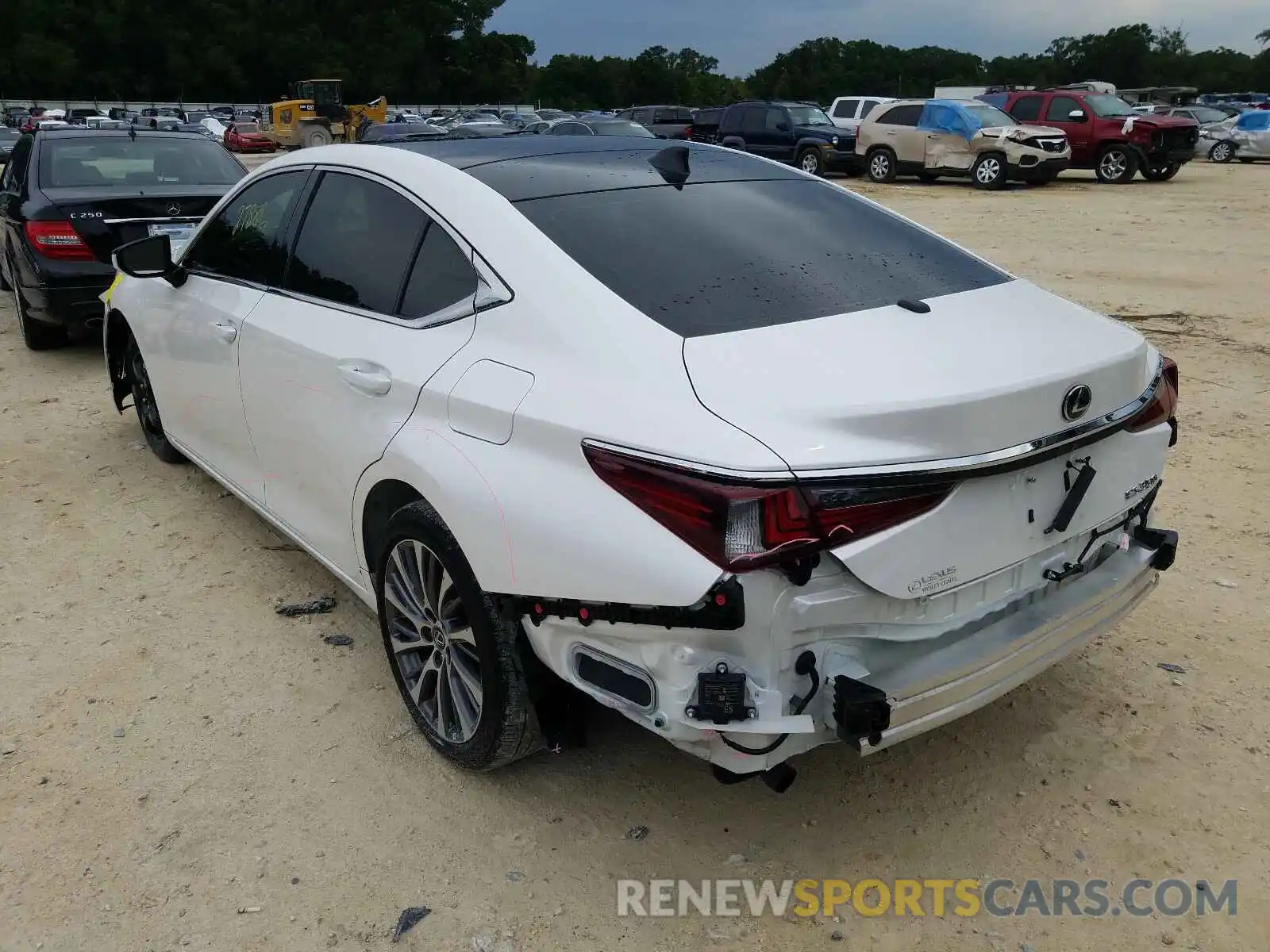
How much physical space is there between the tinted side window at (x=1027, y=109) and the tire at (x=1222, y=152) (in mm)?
9942

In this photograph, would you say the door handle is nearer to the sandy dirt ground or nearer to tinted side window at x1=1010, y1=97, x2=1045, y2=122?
the sandy dirt ground

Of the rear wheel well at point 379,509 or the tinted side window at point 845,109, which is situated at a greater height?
the tinted side window at point 845,109

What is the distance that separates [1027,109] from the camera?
70.2 ft

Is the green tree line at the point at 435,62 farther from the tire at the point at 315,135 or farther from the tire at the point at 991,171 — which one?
the tire at the point at 991,171

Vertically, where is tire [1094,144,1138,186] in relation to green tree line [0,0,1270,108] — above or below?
below

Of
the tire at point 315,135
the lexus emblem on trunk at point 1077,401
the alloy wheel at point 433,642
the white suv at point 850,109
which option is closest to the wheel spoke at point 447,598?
the alloy wheel at point 433,642

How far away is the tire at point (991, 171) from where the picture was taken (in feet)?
65.3

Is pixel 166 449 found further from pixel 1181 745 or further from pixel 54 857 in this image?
pixel 1181 745

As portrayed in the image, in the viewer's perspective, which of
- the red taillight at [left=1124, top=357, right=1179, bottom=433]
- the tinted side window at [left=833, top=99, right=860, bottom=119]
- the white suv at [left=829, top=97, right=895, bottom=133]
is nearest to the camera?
the red taillight at [left=1124, top=357, right=1179, bottom=433]

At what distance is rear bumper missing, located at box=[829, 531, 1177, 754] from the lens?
221 cm

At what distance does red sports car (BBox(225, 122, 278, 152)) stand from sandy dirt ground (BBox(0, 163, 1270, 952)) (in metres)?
40.7

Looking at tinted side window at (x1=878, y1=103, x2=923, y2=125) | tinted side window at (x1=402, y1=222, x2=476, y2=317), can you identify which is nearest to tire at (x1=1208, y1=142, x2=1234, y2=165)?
tinted side window at (x1=878, y1=103, x2=923, y2=125)

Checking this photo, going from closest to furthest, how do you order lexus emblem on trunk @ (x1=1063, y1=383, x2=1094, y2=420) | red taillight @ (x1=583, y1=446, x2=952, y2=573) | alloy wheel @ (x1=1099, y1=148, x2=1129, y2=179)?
red taillight @ (x1=583, y1=446, x2=952, y2=573)
lexus emblem on trunk @ (x1=1063, y1=383, x2=1094, y2=420)
alloy wheel @ (x1=1099, y1=148, x2=1129, y2=179)

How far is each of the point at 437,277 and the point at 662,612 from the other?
1.29 metres
